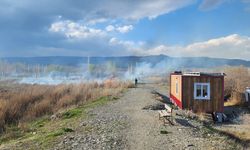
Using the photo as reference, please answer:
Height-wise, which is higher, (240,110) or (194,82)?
(194,82)

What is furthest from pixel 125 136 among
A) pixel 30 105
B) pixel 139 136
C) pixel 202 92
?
pixel 202 92

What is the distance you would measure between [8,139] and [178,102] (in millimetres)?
13612

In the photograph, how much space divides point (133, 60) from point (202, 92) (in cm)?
13587

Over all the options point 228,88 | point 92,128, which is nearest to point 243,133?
point 92,128

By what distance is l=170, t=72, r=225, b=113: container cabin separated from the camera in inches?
849

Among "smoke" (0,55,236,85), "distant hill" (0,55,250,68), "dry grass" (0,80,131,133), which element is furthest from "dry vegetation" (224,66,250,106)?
"distant hill" (0,55,250,68)

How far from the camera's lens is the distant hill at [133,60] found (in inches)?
5098

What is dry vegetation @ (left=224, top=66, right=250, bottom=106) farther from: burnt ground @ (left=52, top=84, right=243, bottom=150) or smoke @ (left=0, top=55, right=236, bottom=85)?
smoke @ (left=0, top=55, right=236, bottom=85)

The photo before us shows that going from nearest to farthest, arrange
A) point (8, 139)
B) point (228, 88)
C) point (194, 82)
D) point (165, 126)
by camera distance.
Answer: point (8, 139) < point (165, 126) < point (194, 82) < point (228, 88)

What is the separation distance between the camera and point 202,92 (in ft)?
72.1

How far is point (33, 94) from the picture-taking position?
926 inches

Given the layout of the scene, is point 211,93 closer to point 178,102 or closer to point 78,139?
point 178,102

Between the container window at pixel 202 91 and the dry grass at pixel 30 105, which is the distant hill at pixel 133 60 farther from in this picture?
the container window at pixel 202 91

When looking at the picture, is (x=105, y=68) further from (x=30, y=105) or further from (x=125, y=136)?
(x=125, y=136)
